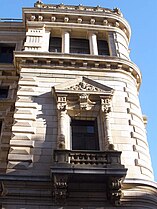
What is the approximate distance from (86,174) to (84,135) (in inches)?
159

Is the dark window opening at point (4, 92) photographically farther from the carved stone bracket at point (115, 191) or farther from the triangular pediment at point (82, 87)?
the carved stone bracket at point (115, 191)

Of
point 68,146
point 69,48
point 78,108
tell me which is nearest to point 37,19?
point 69,48

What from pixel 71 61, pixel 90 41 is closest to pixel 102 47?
pixel 90 41

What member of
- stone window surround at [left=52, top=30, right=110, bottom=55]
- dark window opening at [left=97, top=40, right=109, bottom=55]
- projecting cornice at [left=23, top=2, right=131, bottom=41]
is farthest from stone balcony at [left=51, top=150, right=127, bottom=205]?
projecting cornice at [left=23, top=2, right=131, bottom=41]

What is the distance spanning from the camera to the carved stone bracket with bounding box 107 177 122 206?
51.7 ft

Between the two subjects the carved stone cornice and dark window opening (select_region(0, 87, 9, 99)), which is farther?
dark window opening (select_region(0, 87, 9, 99))

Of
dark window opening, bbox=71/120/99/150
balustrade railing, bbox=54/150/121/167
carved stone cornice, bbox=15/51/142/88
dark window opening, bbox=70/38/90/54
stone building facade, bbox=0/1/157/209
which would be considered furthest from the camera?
dark window opening, bbox=70/38/90/54

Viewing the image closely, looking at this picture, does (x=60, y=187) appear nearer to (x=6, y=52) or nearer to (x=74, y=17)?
(x=6, y=52)

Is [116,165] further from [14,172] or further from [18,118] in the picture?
[18,118]

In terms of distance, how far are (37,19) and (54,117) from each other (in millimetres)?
11184

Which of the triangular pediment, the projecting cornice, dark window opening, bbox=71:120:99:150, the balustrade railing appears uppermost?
the projecting cornice

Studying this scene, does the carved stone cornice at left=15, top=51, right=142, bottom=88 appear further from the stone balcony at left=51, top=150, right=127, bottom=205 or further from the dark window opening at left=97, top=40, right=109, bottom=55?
the stone balcony at left=51, top=150, right=127, bottom=205

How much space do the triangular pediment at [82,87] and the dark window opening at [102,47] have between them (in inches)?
200

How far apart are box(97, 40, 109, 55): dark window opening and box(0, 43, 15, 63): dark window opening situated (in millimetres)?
6964
